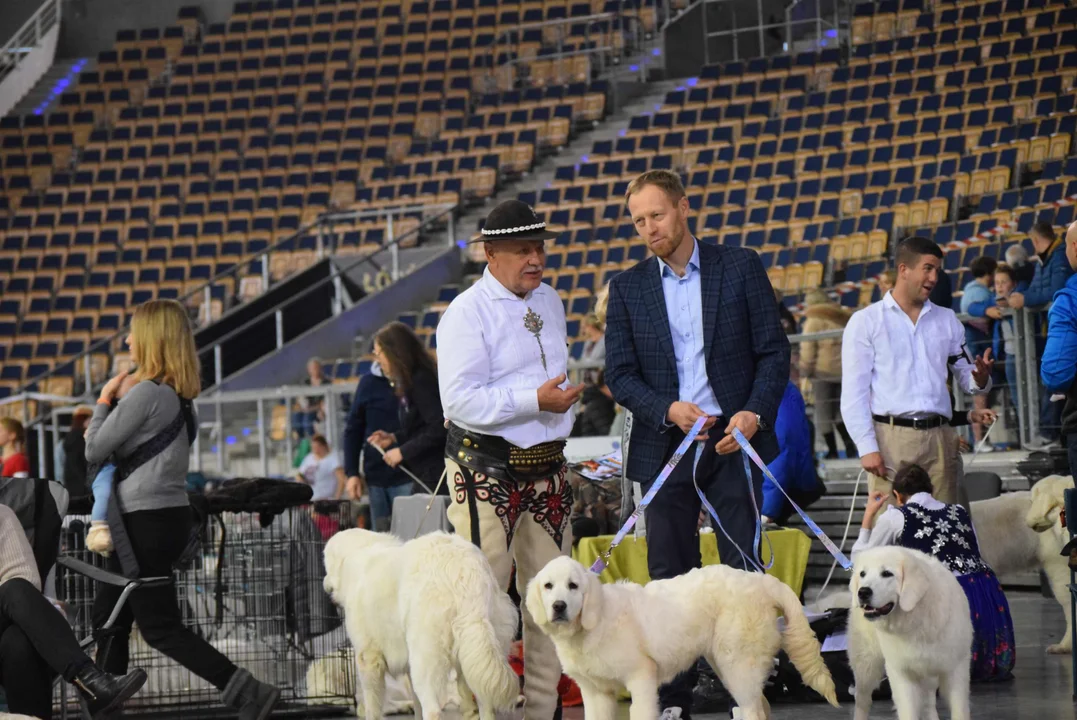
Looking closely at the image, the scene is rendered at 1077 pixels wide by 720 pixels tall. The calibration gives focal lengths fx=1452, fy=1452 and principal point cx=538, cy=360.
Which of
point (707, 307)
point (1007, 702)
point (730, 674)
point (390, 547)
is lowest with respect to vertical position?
point (1007, 702)

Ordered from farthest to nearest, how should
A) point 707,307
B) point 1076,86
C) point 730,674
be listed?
point 1076,86 → point 707,307 → point 730,674

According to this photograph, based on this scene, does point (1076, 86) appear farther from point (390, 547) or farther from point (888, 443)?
point (390, 547)

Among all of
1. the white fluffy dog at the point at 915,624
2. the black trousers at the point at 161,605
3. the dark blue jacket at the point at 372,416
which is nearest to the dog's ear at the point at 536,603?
the white fluffy dog at the point at 915,624

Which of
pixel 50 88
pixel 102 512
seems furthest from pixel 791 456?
pixel 50 88

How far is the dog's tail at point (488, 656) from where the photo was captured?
13.8ft

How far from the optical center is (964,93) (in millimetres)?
17406

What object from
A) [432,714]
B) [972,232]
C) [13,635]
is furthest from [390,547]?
[972,232]

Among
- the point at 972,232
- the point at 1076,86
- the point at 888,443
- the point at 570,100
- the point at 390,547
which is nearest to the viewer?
→ the point at 390,547

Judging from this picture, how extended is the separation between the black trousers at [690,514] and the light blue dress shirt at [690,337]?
108mm

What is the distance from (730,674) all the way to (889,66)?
1586 centimetres

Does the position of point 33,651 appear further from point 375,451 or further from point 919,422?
point 919,422

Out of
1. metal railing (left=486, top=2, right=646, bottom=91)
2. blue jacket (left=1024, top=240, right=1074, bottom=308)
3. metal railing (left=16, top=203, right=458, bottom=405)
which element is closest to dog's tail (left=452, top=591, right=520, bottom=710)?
blue jacket (left=1024, top=240, right=1074, bottom=308)

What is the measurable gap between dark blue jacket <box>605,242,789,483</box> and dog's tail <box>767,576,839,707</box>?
463mm

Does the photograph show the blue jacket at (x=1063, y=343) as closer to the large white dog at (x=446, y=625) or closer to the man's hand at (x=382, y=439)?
the large white dog at (x=446, y=625)
